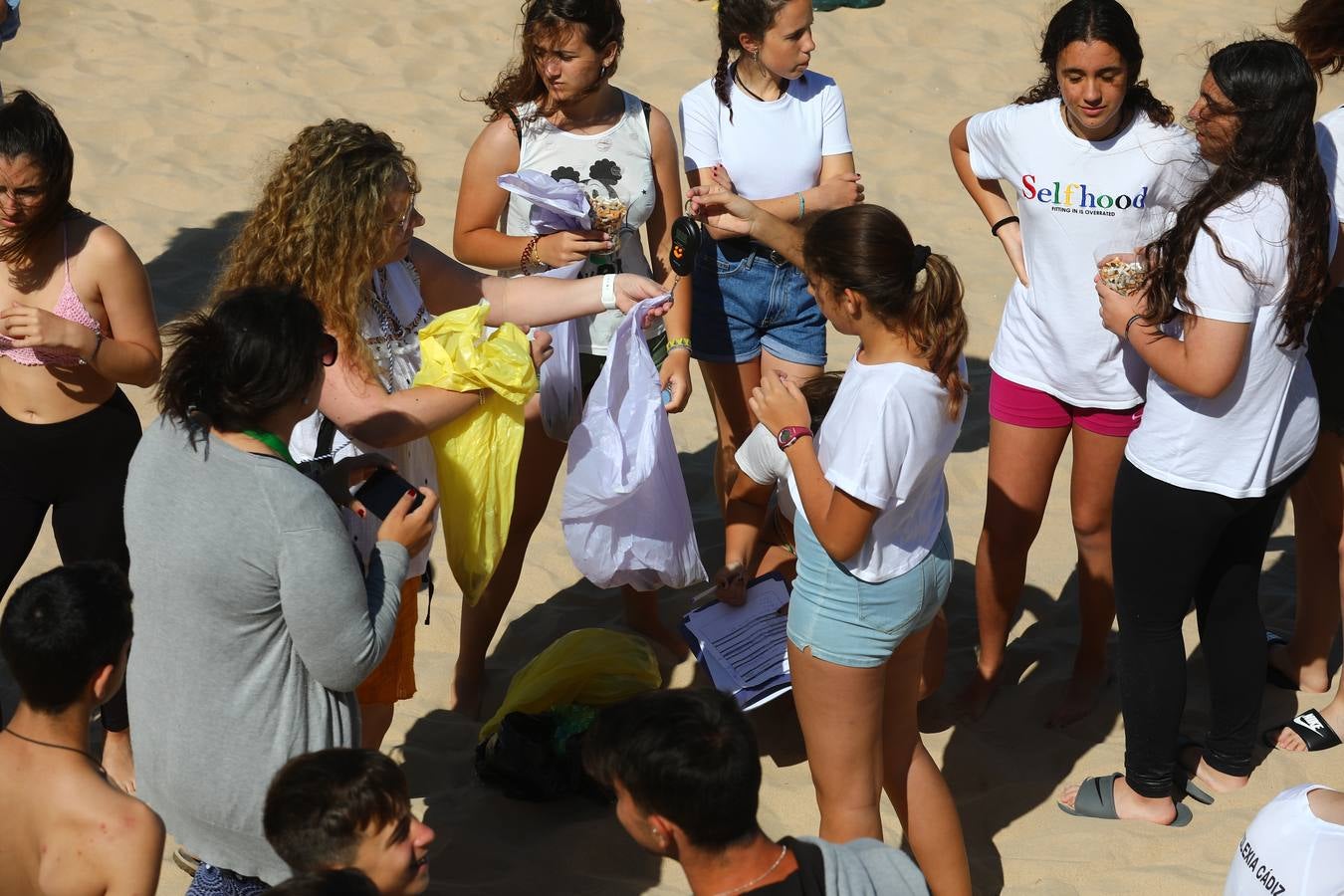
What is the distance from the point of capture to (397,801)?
2172mm

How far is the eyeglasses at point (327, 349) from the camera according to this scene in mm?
2424

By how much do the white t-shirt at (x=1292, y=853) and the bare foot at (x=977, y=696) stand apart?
158 cm

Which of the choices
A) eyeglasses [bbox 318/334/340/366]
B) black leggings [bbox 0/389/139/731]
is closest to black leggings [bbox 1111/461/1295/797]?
eyeglasses [bbox 318/334/340/366]

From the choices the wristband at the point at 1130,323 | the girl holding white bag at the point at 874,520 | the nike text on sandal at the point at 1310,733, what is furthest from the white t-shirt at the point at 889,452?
the nike text on sandal at the point at 1310,733

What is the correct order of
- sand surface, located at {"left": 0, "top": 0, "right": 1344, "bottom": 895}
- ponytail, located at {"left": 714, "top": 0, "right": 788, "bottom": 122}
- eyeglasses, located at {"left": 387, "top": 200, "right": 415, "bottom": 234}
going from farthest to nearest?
ponytail, located at {"left": 714, "top": 0, "right": 788, "bottom": 122}, sand surface, located at {"left": 0, "top": 0, "right": 1344, "bottom": 895}, eyeglasses, located at {"left": 387, "top": 200, "right": 415, "bottom": 234}

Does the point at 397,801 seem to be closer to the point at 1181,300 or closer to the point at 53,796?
the point at 53,796

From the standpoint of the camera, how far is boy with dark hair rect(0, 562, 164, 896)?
208cm

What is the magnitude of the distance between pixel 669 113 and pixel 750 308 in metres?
4.35

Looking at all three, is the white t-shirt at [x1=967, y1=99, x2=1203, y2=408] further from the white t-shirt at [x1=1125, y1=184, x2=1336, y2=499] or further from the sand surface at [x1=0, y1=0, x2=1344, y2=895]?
the sand surface at [x1=0, y1=0, x2=1344, y2=895]

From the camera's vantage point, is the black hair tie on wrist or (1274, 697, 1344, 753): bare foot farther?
(1274, 697, 1344, 753): bare foot

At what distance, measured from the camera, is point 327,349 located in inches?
97.3

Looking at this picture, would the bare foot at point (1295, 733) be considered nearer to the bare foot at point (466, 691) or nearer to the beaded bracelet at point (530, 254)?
the bare foot at point (466, 691)

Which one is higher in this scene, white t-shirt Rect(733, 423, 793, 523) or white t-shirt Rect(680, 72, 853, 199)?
white t-shirt Rect(680, 72, 853, 199)

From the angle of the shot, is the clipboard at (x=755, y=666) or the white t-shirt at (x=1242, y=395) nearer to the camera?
the white t-shirt at (x=1242, y=395)
